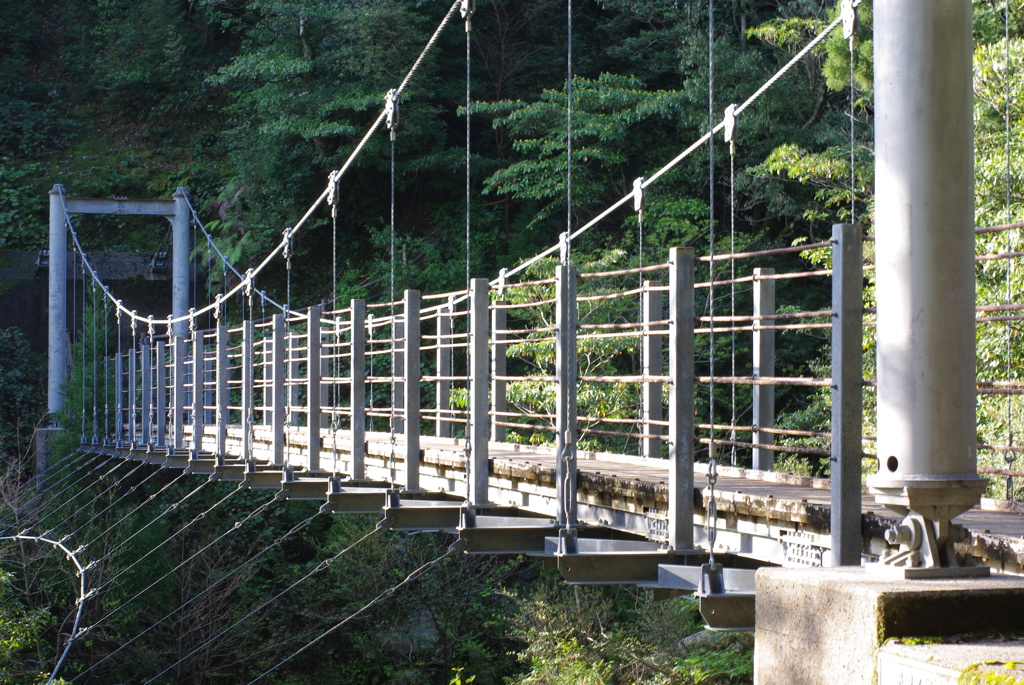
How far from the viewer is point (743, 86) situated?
12.7 meters

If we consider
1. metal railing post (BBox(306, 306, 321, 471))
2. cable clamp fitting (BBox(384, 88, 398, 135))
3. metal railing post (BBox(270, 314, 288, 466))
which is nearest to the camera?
metal railing post (BBox(306, 306, 321, 471))

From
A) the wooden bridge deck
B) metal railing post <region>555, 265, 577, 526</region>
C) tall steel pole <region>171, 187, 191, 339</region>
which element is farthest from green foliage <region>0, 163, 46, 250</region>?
metal railing post <region>555, 265, 577, 526</region>

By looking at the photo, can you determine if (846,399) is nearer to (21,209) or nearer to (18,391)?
(18,391)

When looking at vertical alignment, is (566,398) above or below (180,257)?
below

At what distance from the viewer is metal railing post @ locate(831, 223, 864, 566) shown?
2.54 metres

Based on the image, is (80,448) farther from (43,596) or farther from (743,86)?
(743,86)

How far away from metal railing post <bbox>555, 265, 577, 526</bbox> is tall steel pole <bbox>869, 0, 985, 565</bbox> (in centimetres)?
172

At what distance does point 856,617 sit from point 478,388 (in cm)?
264

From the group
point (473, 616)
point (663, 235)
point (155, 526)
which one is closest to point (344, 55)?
point (663, 235)

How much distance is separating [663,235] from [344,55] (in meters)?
4.89

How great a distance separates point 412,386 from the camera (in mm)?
4695

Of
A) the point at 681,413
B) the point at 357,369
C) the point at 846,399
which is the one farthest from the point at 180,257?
the point at 846,399

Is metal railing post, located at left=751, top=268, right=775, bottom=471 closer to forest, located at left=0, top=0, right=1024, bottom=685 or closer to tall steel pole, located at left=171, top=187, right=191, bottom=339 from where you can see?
forest, located at left=0, top=0, right=1024, bottom=685

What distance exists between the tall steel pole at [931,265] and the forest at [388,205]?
16.5ft
